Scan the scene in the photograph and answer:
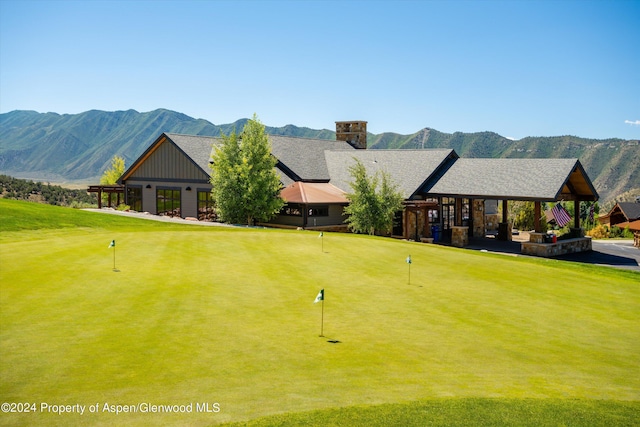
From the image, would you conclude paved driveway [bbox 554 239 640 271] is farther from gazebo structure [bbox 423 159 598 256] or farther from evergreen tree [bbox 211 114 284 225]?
evergreen tree [bbox 211 114 284 225]

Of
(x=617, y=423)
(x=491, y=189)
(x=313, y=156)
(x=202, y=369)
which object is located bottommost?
(x=617, y=423)

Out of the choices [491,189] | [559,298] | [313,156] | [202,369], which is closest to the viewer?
[202,369]

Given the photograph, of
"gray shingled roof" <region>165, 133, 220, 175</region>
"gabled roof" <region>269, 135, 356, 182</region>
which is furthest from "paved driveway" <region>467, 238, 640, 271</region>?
"gray shingled roof" <region>165, 133, 220, 175</region>

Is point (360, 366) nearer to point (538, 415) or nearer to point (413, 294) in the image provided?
point (538, 415)

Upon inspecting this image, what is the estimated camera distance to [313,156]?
50.3 m

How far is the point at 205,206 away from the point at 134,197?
372 inches

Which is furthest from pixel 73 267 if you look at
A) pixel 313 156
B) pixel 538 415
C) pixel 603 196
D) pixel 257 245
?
pixel 603 196

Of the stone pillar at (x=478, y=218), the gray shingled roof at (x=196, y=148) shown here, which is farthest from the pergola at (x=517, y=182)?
the gray shingled roof at (x=196, y=148)

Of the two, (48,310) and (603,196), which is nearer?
(48,310)

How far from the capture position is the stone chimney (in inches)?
2327

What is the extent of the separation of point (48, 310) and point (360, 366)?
676 centimetres

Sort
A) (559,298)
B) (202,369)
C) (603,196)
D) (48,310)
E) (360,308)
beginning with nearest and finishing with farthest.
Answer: (202,369) < (48,310) < (360,308) < (559,298) < (603,196)

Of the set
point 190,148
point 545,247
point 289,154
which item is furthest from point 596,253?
point 190,148

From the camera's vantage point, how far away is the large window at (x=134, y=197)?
51.1m
